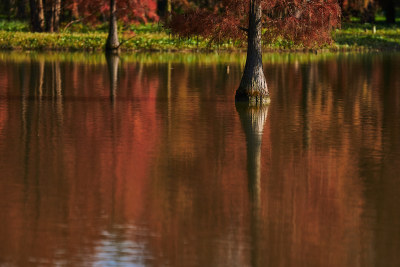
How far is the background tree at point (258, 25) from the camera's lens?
26.1 metres

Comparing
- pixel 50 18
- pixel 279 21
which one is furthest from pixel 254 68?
pixel 50 18

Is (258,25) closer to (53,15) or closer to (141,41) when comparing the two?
(141,41)

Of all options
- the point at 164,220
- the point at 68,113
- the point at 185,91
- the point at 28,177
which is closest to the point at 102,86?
the point at 185,91

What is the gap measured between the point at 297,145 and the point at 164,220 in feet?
24.0

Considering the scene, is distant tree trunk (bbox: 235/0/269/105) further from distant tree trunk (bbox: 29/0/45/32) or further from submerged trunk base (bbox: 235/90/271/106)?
distant tree trunk (bbox: 29/0/45/32)

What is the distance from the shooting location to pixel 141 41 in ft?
180

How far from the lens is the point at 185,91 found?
103 ft

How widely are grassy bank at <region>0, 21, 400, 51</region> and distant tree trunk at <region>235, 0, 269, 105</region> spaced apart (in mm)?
23355

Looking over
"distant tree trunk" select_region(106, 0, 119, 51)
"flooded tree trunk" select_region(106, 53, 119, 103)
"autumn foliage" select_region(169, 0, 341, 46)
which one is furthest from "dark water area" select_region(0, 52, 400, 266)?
"distant tree trunk" select_region(106, 0, 119, 51)

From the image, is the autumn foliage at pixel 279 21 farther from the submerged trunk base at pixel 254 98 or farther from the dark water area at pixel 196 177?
the dark water area at pixel 196 177

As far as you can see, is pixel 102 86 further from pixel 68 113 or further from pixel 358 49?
pixel 358 49

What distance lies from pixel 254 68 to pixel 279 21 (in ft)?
4.83

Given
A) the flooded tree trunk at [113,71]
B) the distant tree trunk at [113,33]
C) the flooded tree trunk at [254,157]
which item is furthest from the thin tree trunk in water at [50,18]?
the flooded tree trunk at [254,157]

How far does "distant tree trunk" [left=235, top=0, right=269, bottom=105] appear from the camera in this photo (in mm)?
26234
